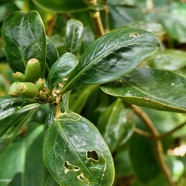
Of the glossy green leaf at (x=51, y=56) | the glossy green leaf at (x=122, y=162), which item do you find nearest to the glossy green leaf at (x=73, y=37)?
the glossy green leaf at (x=51, y=56)

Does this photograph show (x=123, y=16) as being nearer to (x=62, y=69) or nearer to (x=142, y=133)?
(x=142, y=133)

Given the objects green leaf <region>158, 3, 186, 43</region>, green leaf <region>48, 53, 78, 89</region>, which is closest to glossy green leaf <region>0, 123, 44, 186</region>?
green leaf <region>48, 53, 78, 89</region>

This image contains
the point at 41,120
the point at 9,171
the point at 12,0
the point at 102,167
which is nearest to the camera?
the point at 102,167

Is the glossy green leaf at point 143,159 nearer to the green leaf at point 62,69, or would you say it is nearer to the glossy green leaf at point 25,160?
the glossy green leaf at point 25,160


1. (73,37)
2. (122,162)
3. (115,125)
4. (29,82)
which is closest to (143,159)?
(122,162)

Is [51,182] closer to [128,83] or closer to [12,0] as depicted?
[128,83]

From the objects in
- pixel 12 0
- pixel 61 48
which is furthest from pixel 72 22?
pixel 12 0

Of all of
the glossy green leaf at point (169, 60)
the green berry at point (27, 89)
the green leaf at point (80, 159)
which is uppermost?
the green berry at point (27, 89)
